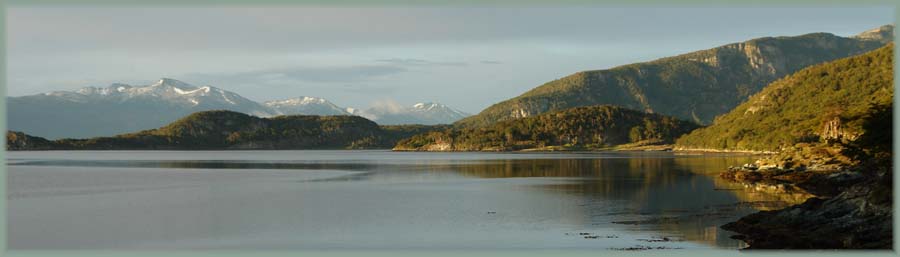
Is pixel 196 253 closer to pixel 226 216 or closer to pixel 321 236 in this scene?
pixel 321 236

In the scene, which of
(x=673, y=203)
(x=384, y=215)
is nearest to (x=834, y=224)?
(x=673, y=203)

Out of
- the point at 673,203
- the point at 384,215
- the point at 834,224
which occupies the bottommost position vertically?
the point at 384,215

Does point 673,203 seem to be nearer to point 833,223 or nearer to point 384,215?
point 833,223

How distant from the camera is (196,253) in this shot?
35750mm

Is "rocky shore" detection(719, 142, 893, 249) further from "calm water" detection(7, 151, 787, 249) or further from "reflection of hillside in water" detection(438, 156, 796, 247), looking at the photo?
"calm water" detection(7, 151, 787, 249)

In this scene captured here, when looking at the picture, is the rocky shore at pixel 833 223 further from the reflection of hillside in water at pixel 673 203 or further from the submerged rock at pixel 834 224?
the reflection of hillside in water at pixel 673 203

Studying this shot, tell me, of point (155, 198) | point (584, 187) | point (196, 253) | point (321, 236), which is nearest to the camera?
point (196, 253)

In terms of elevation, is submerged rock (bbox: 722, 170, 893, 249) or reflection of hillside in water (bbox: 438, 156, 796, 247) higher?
submerged rock (bbox: 722, 170, 893, 249)

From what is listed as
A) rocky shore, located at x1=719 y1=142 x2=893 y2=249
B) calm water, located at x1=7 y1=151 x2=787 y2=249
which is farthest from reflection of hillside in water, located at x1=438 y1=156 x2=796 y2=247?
rocky shore, located at x1=719 y1=142 x2=893 y2=249

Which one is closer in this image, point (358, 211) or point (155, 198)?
point (358, 211)

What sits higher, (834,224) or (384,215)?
(834,224)

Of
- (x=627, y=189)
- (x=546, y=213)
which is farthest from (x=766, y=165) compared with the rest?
(x=546, y=213)

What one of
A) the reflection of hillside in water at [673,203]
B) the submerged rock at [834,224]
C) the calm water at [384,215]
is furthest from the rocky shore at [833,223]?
the calm water at [384,215]

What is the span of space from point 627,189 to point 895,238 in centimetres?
3996
